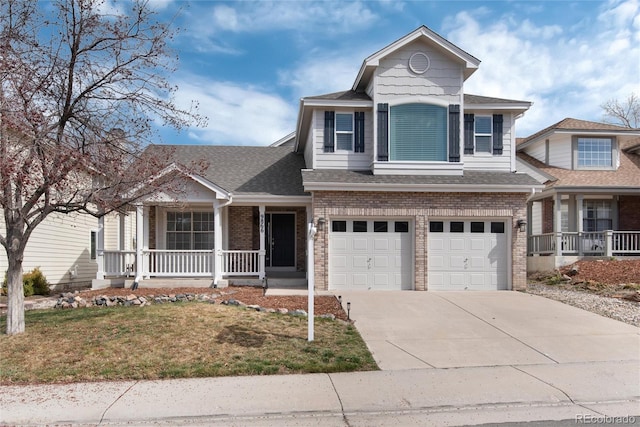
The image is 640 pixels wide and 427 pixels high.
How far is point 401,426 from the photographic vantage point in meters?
5.19

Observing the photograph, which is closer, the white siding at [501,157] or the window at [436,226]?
the window at [436,226]

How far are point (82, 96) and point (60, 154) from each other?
4.33 feet

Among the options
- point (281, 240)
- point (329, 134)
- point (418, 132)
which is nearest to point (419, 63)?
point (418, 132)

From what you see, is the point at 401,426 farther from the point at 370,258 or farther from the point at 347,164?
the point at 347,164

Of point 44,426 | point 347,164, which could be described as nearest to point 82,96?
point 44,426

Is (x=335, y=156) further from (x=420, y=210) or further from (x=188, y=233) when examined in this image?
(x=188, y=233)

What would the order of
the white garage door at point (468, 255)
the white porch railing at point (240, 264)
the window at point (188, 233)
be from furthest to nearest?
the window at point (188, 233) → the white porch railing at point (240, 264) → the white garage door at point (468, 255)

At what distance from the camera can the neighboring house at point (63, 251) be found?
16203mm

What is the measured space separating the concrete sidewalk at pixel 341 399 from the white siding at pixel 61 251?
10.4 meters

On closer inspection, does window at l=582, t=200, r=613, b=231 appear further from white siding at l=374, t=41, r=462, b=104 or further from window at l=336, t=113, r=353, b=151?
window at l=336, t=113, r=353, b=151

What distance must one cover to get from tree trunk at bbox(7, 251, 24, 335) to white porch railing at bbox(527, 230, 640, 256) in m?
17.7

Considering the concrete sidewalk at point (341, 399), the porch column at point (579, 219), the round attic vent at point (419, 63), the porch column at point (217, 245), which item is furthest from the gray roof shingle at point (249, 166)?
the porch column at point (579, 219)

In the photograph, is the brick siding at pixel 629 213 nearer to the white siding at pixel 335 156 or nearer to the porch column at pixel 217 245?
the white siding at pixel 335 156

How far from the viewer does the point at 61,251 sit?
1811cm
